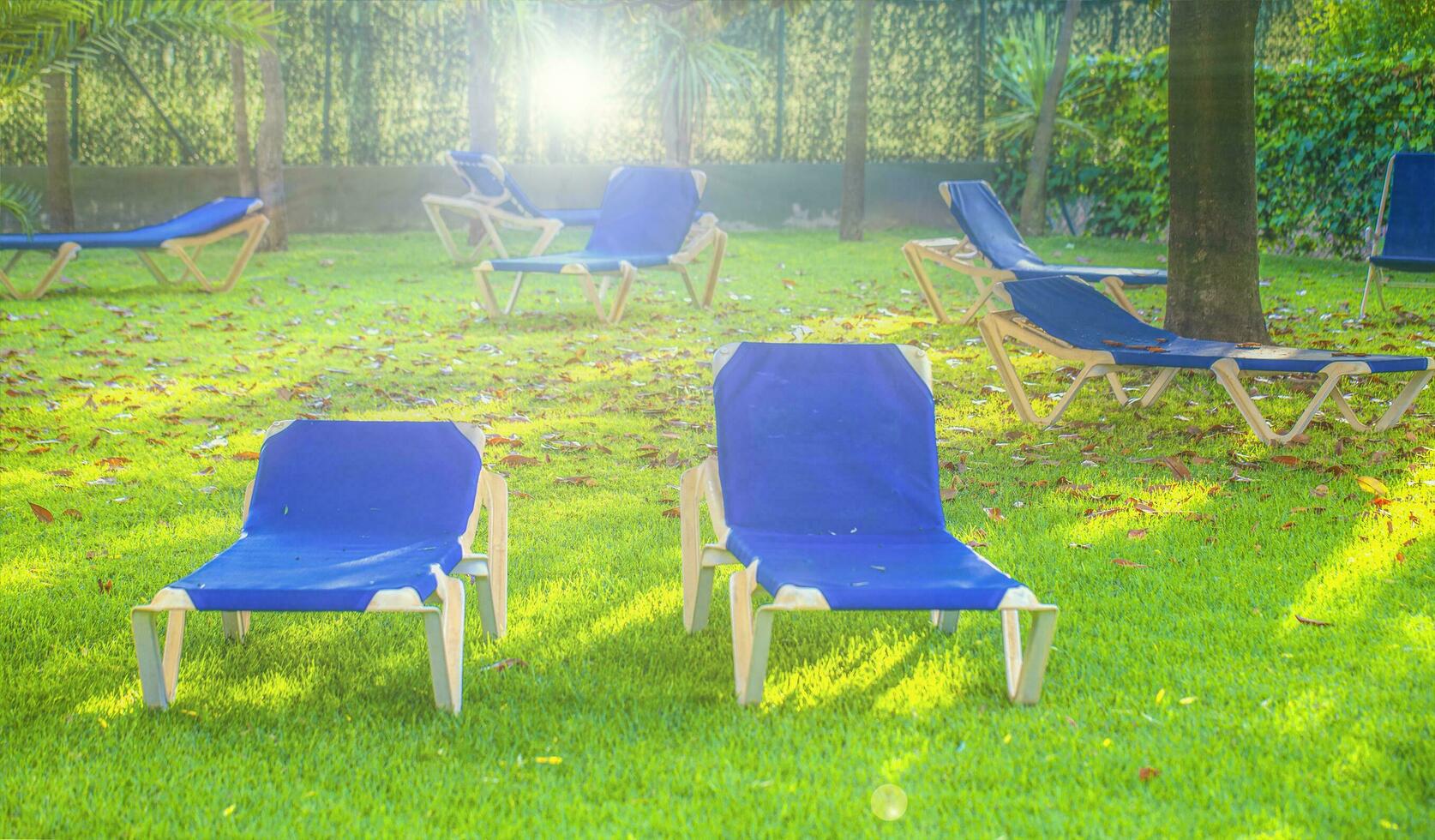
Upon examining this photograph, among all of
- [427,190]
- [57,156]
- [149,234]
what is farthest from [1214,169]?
[427,190]

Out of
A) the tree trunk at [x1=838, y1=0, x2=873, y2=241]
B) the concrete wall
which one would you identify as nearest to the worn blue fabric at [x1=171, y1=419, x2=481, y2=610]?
the tree trunk at [x1=838, y1=0, x2=873, y2=241]

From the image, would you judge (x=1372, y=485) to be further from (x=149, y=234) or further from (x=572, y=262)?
(x=149, y=234)

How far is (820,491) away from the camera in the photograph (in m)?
3.43

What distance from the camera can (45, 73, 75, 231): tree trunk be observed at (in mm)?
11227

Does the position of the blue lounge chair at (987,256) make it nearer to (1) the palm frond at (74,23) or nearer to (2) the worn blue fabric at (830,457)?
(1) the palm frond at (74,23)

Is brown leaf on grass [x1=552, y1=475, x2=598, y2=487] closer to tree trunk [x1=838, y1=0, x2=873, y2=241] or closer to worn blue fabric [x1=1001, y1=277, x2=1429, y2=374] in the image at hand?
worn blue fabric [x1=1001, y1=277, x2=1429, y2=374]

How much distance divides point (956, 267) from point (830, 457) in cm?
493

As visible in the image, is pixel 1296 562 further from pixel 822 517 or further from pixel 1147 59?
pixel 1147 59

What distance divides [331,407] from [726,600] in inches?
114

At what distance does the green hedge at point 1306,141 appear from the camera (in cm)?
1034

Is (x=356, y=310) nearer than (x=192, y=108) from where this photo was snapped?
Yes

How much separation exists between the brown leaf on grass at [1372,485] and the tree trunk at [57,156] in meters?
10.7

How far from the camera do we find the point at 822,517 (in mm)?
3383

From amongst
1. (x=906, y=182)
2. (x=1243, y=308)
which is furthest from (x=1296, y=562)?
(x=906, y=182)
